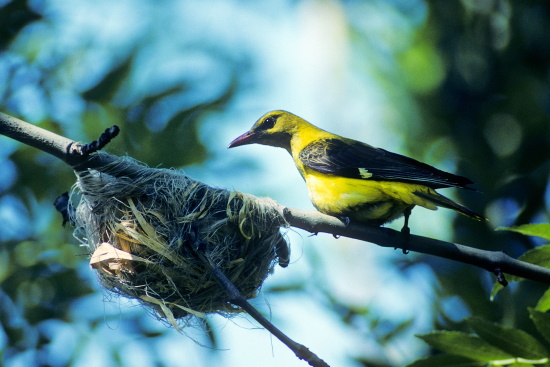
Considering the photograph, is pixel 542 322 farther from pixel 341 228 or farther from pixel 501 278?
pixel 341 228

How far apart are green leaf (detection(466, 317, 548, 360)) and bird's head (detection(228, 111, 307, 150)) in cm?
313

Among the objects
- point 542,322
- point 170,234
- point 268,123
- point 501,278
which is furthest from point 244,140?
point 542,322

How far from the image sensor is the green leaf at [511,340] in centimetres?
199

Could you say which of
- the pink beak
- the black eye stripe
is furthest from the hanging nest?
the black eye stripe

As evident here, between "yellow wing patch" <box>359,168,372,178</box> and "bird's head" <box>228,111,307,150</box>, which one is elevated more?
"bird's head" <box>228,111,307,150</box>

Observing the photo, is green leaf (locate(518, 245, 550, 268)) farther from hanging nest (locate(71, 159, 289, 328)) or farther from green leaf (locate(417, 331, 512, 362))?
hanging nest (locate(71, 159, 289, 328))

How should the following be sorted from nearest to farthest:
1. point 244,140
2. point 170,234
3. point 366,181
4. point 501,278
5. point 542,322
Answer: point 542,322 → point 501,278 → point 170,234 → point 366,181 → point 244,140

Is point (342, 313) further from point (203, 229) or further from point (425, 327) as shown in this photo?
point (203, 229)

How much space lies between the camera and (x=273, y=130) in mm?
4965

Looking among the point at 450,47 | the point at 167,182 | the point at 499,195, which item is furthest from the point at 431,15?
the point at 167,182

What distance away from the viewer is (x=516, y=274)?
270cm

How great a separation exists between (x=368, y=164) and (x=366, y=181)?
0.70ft

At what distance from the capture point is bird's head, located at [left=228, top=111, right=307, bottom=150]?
4910mm

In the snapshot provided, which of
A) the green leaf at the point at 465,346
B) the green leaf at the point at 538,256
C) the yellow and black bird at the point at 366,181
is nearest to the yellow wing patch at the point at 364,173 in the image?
the yellow and black bird at the point at 366,181
